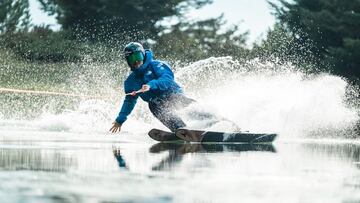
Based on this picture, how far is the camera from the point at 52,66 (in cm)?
4859

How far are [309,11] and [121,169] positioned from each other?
110 ft

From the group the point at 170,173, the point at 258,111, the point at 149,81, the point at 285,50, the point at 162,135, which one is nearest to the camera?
the point at 170,173

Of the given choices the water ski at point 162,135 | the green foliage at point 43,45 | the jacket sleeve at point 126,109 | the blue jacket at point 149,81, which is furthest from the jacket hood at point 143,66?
the green foliage at point 43,45

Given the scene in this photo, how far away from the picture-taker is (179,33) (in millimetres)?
53219

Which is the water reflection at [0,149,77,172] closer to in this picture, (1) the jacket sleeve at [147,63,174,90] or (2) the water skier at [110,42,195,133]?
(1) the jacket sleeve at [147,63,174,90]

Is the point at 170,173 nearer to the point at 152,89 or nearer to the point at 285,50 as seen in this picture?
the point at 152,89

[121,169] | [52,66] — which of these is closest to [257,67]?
[52,66]

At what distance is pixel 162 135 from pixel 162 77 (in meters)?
1.09

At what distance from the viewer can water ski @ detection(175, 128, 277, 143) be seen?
1612cm

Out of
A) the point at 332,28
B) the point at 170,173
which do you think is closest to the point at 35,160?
the point at 170,173

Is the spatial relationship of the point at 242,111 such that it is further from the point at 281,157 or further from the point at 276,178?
the point at 276,178

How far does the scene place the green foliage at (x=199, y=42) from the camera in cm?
5131

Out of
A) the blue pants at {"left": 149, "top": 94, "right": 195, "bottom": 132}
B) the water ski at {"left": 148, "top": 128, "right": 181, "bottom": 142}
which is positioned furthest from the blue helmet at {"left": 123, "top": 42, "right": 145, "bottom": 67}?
the water ski at {"left": 148, "top": 128, "right": 181, "bottom": 142}

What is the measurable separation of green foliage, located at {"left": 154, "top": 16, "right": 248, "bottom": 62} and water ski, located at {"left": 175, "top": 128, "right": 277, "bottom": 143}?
33.1 metres
